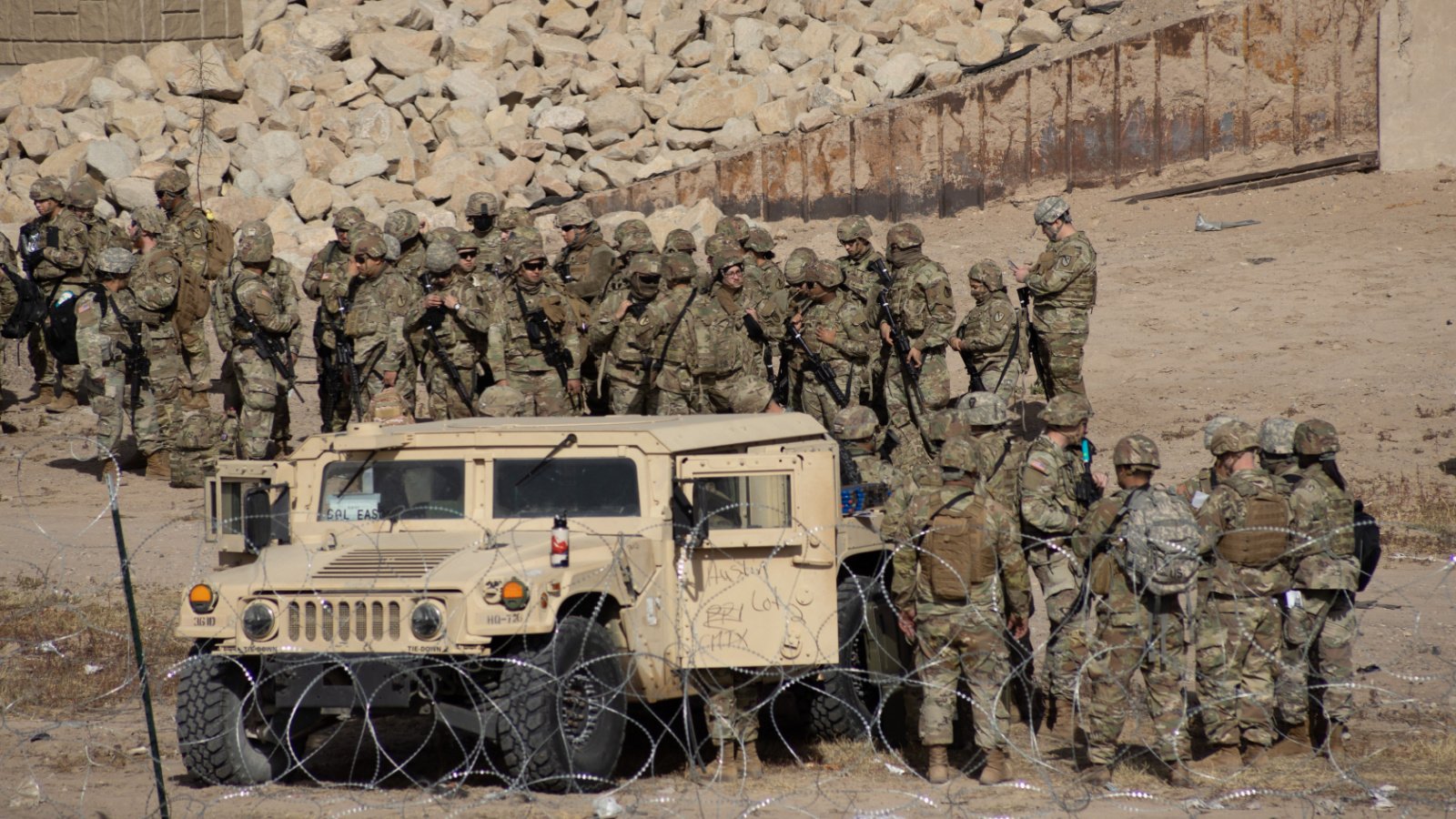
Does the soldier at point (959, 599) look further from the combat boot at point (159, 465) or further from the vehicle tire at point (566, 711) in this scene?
the combat boot at point (159, 465)

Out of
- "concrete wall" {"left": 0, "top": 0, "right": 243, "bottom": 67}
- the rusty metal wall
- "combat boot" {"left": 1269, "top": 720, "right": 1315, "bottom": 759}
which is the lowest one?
"combat boot" {"left": 1269, "top": 720, "right": 1315, "bottom": 759}

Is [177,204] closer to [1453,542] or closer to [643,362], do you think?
[643,362]

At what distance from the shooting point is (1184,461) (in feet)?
45.4

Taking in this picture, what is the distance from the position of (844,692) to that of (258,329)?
22.1 ft

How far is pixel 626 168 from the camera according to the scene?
22703 millimetres

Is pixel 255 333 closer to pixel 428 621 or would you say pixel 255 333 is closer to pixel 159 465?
pixel 159 465

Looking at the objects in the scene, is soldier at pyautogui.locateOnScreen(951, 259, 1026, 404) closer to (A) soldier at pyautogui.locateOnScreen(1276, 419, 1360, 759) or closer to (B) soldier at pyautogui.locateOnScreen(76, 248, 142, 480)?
(A) soldier at pyautogui.locateOnScreen(1276, 419, 1360, 759)

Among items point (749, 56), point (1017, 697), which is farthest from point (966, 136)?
point (1017, 697)

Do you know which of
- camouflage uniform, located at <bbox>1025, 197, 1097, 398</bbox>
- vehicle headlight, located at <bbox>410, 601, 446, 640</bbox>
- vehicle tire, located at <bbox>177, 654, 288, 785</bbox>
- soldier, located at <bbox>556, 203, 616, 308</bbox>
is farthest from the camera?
A: camouflage uniform, located at <bbox>1025, 197, 1097, 398</bbox>

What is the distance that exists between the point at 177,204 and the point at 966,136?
10211 millimetres

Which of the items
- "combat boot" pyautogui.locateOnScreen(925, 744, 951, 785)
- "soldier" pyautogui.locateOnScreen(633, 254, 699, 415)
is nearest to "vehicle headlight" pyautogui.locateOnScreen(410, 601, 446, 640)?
"combat boot" pyautogui.locateOnScreen(925, 744, 951, 785)

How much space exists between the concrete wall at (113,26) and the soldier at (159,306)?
42.1 feet

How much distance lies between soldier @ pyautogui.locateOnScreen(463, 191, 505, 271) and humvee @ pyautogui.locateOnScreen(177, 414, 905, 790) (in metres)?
5.32

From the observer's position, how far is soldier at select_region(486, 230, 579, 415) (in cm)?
1289
